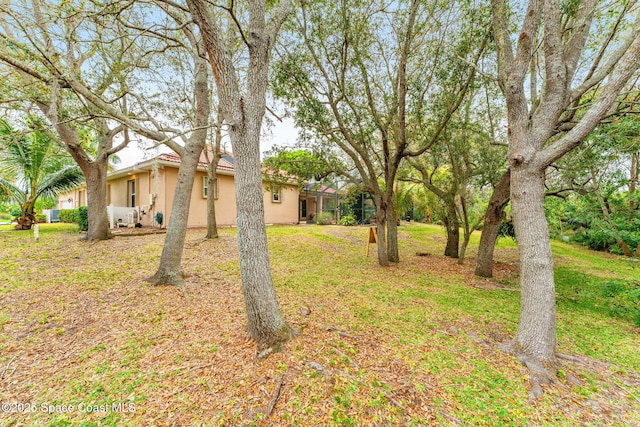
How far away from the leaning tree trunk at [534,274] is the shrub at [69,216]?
2156 centimetres

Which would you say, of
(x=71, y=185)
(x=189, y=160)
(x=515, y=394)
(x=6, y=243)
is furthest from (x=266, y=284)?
(x=71, y=185)

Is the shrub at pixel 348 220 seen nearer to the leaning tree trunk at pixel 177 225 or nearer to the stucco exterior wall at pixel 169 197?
the stucco exterior wall at pixel 169 197

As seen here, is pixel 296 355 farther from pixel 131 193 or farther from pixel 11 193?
pixel 131 193

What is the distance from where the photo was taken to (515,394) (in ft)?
8.77

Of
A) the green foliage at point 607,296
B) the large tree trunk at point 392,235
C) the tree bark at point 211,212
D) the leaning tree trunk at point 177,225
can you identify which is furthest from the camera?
the tree bark at point 211,212

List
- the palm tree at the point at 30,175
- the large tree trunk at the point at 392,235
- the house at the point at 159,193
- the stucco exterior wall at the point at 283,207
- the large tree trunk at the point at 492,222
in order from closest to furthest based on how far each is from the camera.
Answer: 1. the large tree trunk at the point at 492,222
2. the large tree trunk at the point at 392,235
3. the palm tree at the point at 30,175
4. the house at the point at 159,193
5. the stucco exterior wall at the point at 283,207

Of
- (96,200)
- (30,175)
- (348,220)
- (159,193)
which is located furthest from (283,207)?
(30,175)

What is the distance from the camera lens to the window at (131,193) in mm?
14664

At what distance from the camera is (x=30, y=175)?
10.9m

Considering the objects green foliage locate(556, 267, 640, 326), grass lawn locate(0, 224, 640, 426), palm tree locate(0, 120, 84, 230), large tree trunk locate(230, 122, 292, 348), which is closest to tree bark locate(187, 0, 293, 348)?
large tree trunk locate(230, 122, 292, 348)

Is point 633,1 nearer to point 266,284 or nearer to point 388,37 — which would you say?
point 388,37

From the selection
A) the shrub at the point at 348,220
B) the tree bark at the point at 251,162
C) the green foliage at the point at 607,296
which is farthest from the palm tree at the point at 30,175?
the green foliage at the point at 607,296

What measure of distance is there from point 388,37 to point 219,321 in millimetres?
7920

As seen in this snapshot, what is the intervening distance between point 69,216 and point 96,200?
465 inches
